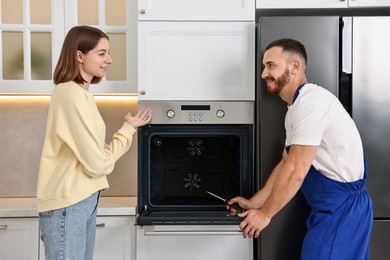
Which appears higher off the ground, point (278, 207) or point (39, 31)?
point (39, 31)

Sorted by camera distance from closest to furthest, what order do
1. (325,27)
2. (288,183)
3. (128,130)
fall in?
(288,183) → (128,130) → (325,27)

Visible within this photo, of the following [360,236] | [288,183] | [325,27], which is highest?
[325,27]

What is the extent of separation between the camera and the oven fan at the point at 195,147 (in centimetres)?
253

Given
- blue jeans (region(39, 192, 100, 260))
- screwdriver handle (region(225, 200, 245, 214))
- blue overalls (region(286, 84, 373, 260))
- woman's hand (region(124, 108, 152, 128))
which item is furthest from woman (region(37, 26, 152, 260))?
blue overalls (region(286, 84, 373, 260))

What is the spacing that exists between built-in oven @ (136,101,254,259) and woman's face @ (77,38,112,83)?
521 mm

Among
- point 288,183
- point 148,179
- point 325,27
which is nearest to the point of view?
point 288,183

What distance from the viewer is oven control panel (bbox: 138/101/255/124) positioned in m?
2.40

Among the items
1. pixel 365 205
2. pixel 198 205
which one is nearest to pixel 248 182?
pixel 198 205

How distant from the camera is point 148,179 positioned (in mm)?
2420

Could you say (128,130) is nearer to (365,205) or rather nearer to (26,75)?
(26,75)

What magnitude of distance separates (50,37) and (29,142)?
2.12 feet

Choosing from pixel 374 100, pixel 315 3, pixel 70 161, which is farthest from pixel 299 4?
pixel 70 161

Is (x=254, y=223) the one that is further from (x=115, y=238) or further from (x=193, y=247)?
(x=115, y=238)

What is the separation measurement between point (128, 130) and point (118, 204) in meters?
0.56
